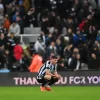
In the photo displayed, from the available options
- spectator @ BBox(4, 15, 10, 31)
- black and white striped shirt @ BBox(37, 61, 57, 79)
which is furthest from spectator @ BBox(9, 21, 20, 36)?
black and white striped shirt @ BBox(37, 61, 57, 79)

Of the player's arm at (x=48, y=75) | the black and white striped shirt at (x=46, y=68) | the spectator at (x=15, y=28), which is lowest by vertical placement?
the player's arm at (x=48, y=75)

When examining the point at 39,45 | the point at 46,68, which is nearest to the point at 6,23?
the point at 39,45

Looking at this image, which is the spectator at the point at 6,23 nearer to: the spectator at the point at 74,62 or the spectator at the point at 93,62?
the spectator at the point at 74,62

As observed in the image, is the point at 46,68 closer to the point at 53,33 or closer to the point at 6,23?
the point at 53,33

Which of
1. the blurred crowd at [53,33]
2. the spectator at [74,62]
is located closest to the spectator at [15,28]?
the blurred crowd at [53,33]

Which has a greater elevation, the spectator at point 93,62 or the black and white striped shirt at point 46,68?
the black and white striped shirt at point 46,68

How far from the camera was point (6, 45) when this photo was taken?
25250 millimetres

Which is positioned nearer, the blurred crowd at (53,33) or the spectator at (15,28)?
the blurred crowd at (53,33)

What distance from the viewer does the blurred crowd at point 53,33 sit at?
2475 cm

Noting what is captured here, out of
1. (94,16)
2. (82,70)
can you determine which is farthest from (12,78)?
(94,16)

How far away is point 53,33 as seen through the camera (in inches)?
1024

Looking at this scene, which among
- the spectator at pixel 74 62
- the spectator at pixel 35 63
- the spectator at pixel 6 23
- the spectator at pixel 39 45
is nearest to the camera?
the spectator at pixel 35 63

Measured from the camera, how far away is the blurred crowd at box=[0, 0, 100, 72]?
2475cm

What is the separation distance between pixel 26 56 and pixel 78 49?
2.55 meters
